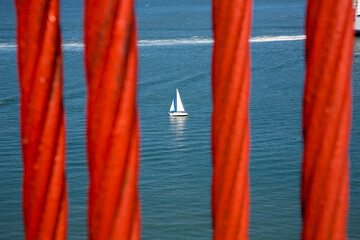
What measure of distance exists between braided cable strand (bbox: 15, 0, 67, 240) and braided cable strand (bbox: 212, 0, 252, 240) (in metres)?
0.27

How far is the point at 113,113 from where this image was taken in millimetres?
1089

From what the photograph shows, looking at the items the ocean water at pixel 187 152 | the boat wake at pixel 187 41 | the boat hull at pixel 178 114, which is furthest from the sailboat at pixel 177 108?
the boat wake at pixel 187 41

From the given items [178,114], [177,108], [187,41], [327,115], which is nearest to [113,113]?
[327,115]

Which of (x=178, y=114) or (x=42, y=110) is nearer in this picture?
(x=42, y=110)

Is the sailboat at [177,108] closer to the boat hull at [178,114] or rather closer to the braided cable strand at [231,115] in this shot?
the boat hull at [178,114]

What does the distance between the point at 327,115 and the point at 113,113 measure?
1.14 ft

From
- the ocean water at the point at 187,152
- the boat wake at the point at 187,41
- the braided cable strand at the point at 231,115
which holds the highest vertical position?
the boat wake at the point at 187,41

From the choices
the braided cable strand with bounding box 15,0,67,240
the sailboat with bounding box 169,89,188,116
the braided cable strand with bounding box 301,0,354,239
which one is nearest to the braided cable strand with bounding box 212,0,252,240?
the braided cable strand with bounding box 301,0,354,239

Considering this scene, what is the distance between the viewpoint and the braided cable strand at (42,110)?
1.12 m

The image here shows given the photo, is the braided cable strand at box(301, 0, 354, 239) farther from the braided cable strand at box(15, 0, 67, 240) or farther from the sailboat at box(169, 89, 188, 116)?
the sailboat at box(169, 89, 188, 116)

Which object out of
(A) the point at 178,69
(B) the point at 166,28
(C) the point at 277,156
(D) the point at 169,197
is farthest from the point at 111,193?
(B) the point at 166,28

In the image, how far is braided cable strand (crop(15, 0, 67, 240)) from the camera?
112cm

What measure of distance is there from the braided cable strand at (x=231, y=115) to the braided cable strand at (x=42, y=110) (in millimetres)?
269

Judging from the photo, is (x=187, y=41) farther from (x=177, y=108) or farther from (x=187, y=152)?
(x=187, y=152)
